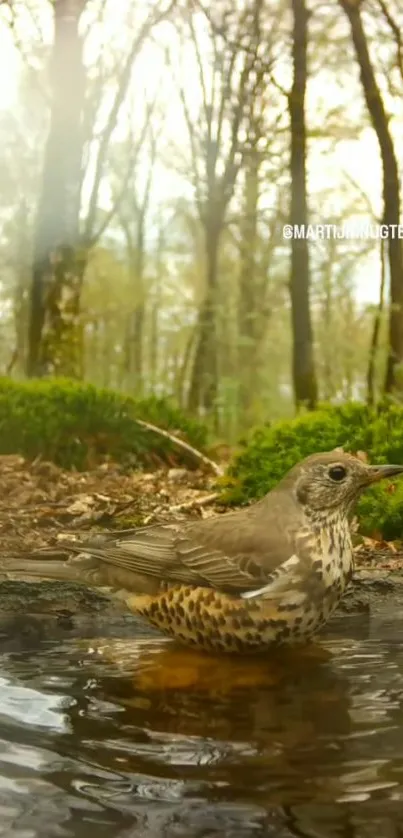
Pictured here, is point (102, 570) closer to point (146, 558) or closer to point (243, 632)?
point (146, 558)

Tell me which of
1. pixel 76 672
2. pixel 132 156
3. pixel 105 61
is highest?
pixel 105 61

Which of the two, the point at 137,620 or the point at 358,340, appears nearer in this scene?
the point at 137,620

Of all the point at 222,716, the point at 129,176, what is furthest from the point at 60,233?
the point at 222,716

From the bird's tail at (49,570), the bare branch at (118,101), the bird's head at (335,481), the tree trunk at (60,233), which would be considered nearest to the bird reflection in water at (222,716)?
the bird's tail at (49,570)

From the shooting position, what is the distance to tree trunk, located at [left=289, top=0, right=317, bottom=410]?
4.47 meters

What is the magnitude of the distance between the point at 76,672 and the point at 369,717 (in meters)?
0.82

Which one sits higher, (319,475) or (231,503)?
(319,475)

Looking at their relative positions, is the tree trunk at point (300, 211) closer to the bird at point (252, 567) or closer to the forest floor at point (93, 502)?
the forest floor at point (93, 502)

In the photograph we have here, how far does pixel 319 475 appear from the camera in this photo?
2482mm

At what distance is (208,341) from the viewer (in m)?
5.04

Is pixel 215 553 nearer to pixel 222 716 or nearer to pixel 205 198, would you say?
pixel 222 716

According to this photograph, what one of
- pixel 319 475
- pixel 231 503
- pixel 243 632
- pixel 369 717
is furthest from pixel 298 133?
pixel 369 717

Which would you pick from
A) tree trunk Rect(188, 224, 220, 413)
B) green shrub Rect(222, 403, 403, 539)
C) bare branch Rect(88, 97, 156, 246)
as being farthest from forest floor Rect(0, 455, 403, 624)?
bare branch Rect(88, 97, 156, 246)

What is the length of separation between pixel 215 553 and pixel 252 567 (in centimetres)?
14
